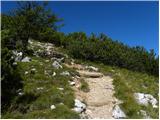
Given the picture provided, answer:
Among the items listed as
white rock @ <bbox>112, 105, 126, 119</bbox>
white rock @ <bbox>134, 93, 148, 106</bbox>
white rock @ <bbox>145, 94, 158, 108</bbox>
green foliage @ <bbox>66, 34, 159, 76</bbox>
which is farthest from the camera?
green foliage @ <bbox>66, 34, 159, 76</bbox>

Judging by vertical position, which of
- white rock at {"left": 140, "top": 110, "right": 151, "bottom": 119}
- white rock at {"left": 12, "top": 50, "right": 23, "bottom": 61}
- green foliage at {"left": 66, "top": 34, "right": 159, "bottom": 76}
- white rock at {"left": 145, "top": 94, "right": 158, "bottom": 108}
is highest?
green foliage at {"left": 66, "top": 34, "right": 159, "bottom": 76}

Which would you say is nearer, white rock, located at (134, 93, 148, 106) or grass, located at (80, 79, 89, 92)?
white rock, located at (134, 93, 148, 106)

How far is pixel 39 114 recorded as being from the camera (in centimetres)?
1842

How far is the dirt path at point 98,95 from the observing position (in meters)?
19.8

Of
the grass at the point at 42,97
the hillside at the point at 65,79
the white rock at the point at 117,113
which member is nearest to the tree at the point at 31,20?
the hillside at the point at 65,79

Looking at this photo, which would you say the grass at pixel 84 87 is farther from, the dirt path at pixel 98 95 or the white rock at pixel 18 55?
the white rock at pixel 18 55

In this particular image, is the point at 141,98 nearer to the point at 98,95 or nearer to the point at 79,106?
the point at 98,95

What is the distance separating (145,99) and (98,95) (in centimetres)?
292

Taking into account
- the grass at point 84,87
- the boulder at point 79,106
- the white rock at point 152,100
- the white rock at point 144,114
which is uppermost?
the grass at point 84,87

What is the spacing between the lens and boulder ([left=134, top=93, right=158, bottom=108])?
21531 mm

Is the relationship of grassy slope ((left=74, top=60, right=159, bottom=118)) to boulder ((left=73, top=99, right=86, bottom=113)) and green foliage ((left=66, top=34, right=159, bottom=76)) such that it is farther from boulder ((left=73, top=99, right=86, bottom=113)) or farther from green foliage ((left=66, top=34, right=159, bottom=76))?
green foliage ((left=66, top=34, right=159, bottom=76))

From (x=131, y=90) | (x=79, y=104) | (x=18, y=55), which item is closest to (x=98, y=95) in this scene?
(x=131, y=90)

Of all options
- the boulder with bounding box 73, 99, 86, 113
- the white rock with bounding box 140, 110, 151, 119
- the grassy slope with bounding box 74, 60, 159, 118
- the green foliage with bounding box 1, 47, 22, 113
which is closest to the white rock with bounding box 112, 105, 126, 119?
the grassy slope with bounding box 74, 60, 159, 118

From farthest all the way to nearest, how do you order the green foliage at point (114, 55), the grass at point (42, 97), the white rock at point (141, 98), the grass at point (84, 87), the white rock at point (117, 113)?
the green foliage at point (114, 55), the grass at point (84, 87), the white rock at point (141, 98), the white rock at point (117, 113), the grass at point (42, 97)
